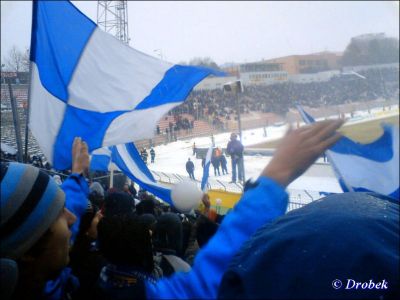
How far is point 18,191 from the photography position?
2.63 ft

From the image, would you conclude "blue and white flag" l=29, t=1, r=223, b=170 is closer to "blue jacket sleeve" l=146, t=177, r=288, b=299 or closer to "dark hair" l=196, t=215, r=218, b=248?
"dark hair" l=196, t=215, r=218, b=248

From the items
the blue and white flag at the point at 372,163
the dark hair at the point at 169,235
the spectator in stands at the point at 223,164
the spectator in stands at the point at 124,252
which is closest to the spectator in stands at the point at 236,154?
the spectator in stands at the point at 223,164

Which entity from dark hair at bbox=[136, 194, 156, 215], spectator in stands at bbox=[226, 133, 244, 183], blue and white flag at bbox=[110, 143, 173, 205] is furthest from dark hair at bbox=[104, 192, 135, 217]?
spectator in stands at bbox=[226, 133, 244, 183]

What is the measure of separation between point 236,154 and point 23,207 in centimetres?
111

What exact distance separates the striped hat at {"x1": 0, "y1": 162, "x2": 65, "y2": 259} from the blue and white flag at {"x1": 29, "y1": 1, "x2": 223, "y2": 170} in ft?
5.43

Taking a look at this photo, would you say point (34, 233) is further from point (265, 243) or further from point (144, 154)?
point (144, 154)

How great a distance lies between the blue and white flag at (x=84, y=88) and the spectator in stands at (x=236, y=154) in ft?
2.90

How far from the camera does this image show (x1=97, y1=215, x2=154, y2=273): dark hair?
113 cm

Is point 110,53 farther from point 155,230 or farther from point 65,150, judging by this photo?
point 155,230

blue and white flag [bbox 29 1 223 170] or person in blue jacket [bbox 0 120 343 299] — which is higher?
blue and white flag [bbox 29 1 223 170]

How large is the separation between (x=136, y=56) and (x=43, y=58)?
71 cm

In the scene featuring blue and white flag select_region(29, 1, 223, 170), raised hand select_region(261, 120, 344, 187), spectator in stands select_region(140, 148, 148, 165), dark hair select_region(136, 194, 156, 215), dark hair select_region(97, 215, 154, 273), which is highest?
blue and white flag select_region(29, 1, 223, 170)

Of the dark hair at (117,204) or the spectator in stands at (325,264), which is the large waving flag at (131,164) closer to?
the dark hair at (117,204)

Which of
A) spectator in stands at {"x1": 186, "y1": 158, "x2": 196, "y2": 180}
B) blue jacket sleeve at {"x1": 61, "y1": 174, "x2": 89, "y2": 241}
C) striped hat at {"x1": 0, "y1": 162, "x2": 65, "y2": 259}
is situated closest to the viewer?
striped hat at {"x1": 0, "y1": 162, "x2": 65, "y2": 259}
